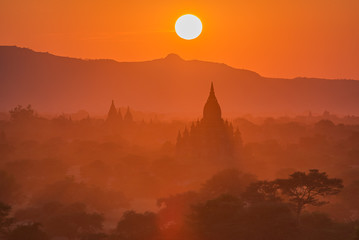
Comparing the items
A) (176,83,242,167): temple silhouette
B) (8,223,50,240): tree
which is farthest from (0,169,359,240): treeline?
(176,83,242,167): temple silhouette

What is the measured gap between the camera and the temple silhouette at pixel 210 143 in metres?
56.3

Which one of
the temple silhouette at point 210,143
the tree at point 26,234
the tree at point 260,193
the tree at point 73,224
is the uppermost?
the temple silhouette at point 210,143

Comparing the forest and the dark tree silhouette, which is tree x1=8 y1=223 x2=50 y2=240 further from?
the dark tree silhouette

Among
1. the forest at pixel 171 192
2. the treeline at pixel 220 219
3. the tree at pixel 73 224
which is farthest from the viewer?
the tree at pixel 73 224

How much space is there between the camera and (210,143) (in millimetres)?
56594

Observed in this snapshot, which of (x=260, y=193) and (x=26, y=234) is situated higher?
(x=260, y=193)

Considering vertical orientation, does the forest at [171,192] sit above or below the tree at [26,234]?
above

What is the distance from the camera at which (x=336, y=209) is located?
40.3 m

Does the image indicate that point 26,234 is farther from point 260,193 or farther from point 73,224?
point 260,193

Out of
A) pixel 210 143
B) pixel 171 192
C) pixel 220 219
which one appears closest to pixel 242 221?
pixel 220 219

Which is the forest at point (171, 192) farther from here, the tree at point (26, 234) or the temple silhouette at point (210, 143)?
the temple silhouette at point (210, 143)

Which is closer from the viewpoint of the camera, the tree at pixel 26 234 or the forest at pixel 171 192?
the tree at pixel 26 234

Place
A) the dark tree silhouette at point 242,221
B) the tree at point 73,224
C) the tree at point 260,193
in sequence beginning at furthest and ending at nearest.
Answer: the tree at point 73,224 → the tree at point 260,193 → the dark tree silhouette at point 242,221

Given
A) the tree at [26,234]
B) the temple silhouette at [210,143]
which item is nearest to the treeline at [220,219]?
the tree at [26,234]
